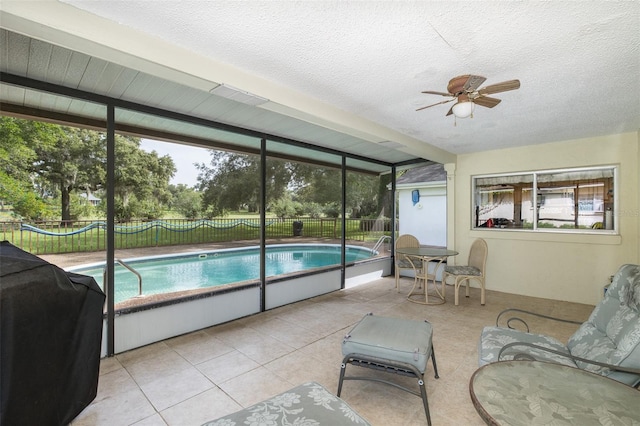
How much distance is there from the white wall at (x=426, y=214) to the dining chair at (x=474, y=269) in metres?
2.78

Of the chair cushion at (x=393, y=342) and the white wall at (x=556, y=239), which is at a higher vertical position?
the white wall at (x=556, y=239)

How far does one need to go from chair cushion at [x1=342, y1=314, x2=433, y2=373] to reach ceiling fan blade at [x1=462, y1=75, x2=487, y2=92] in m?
2.07

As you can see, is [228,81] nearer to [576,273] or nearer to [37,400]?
[37,400]

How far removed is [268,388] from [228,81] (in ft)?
8.46

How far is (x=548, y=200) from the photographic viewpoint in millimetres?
4957

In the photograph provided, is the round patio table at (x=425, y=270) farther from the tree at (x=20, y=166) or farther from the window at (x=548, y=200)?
the tree at (x=20, y=166)

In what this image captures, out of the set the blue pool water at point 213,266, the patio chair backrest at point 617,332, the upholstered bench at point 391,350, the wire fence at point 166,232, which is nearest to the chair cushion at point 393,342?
the upholstered bench at point 391,350

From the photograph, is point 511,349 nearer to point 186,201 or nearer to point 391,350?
point 391,350

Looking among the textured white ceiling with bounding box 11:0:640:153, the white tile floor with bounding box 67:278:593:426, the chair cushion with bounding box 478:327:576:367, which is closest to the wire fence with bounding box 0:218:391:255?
the white tile floor with bounding box 67:278:593:426

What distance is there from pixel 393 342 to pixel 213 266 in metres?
5.09

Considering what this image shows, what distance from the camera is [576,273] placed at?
4.57 meters

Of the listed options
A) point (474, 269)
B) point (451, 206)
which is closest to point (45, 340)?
point (474, 269)

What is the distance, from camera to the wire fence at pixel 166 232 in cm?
288

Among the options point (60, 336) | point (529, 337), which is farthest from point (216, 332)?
point (529, 337)
